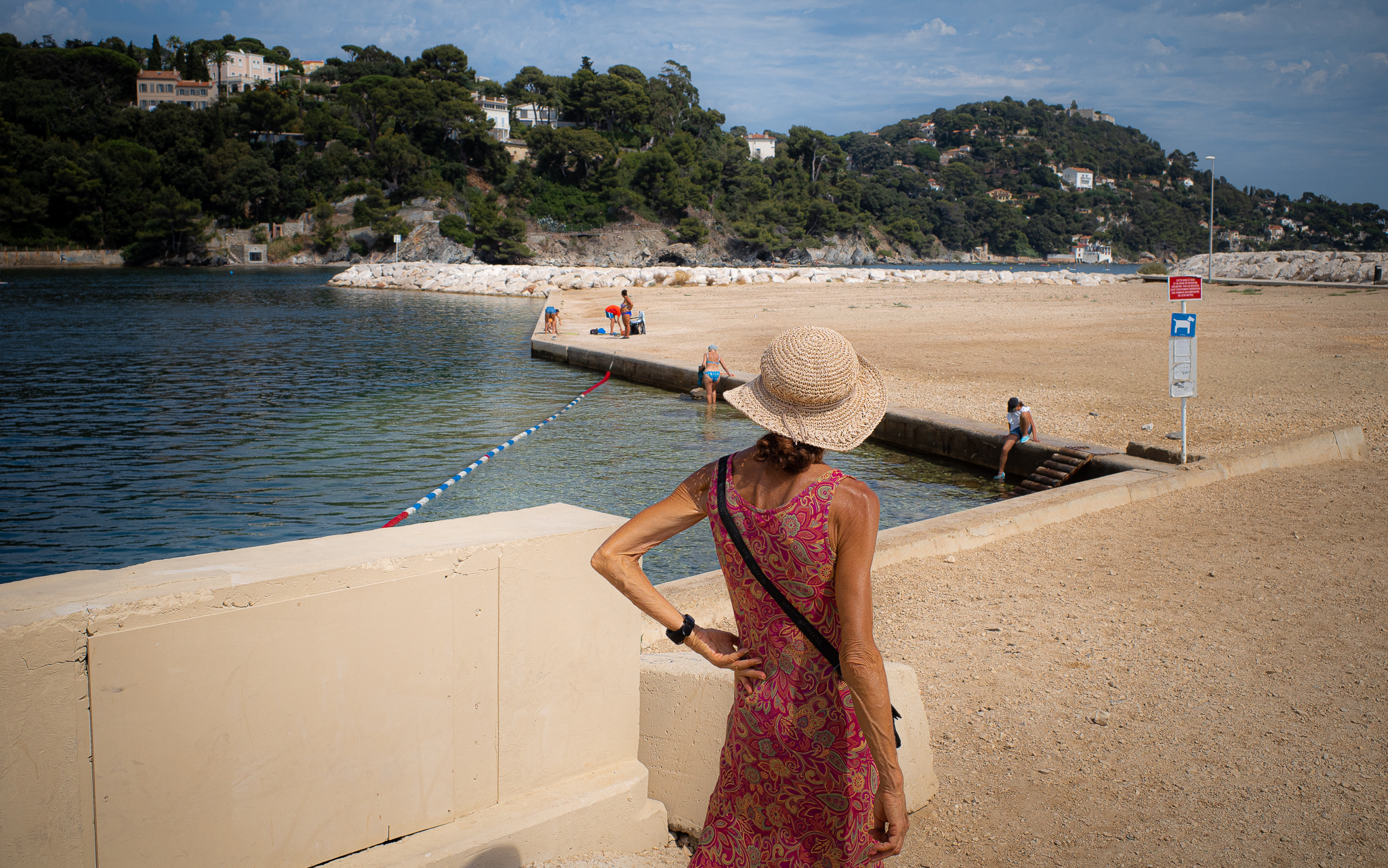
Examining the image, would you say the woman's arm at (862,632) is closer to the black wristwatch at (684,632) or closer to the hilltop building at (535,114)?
Result: the black wristwatch at (684,632)

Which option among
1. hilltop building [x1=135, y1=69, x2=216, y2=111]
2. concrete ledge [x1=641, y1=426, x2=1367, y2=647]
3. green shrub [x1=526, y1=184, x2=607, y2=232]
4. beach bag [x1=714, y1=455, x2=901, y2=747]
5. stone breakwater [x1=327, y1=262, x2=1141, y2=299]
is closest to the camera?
beach bag [x1=714, y1=455, x2=901, y2=747]

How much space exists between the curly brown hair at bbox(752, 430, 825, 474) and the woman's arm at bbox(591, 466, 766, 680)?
0.56 ft

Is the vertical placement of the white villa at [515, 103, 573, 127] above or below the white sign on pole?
above

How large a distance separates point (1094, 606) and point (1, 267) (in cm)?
10709

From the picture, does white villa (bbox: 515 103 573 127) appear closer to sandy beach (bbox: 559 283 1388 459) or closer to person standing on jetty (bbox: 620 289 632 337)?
sandy beach (bbox: 559 283 1388 459)

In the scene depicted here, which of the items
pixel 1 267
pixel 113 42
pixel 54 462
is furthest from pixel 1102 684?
pixel 113 42

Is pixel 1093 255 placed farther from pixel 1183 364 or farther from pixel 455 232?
pixel 1183 364

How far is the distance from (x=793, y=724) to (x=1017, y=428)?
924 cm

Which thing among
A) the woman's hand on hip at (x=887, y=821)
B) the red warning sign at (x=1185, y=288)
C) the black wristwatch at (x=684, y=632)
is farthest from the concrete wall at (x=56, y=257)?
the woman's hand on hip at (x=887, y=821)

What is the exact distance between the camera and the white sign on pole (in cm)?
927

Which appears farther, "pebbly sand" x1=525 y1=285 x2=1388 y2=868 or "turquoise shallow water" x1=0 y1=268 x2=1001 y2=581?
"turquoise shallow water" x1=0 y1=268 x2=1001 y2=581

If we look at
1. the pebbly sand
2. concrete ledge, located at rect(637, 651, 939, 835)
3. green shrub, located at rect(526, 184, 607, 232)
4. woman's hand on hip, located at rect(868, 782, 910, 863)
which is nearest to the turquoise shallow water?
the pebbly sand

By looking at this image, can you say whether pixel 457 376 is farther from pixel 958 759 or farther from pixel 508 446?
pixel 958 759

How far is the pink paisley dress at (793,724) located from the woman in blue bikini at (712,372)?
13136mm
